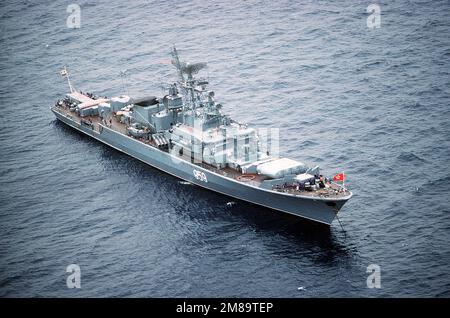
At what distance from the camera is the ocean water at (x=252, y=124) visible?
75438 millimetres

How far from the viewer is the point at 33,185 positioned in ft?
317

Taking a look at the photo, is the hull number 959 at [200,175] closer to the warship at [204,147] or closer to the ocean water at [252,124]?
the warship at [204,147]

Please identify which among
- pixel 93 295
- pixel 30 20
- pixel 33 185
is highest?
pixel 30 20

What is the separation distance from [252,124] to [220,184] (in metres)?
19.6

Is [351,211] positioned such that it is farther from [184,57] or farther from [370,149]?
Result: [184,57]

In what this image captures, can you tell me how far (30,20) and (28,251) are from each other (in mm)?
86891

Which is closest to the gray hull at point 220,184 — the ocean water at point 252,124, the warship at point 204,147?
the warship at point 204,147

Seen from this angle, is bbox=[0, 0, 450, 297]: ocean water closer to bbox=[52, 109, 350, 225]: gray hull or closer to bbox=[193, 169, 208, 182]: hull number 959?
bbox=[52, 109, 350, 225]: gray hull

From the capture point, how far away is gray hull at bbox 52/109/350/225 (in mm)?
82812

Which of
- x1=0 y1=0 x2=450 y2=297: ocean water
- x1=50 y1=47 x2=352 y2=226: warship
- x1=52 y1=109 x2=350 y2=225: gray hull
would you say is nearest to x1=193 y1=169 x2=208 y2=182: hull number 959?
x1=52 y1=109 x2=350 y2=225: gray hull

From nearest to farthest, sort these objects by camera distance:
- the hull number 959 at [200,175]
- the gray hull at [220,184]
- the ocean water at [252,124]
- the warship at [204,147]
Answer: the ocean water at [252,124] < the gray hull at [220,184] < the warship at [204,147] < the hull number 959 at [200,175]

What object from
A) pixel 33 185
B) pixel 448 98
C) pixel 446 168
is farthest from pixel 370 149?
pixel 33 185

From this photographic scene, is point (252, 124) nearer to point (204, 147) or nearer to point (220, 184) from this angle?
point (204, 147)

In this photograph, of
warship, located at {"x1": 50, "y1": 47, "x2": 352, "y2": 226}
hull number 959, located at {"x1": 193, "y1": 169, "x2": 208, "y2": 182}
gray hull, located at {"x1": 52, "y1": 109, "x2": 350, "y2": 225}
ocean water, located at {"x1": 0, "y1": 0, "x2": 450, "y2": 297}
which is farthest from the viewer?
hull number 959, located at {"x1": 193, "y1": 169, "x2": 208, "y2": 182}
